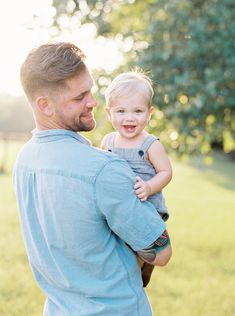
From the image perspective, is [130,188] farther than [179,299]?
No

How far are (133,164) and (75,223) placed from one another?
49cm

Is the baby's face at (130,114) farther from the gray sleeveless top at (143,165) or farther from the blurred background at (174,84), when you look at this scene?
the blurred background at (174,84)

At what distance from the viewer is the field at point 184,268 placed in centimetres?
677

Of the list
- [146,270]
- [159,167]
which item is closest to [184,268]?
[146,270]

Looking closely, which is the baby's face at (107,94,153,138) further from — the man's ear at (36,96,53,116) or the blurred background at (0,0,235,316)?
the blurred background at (0,0,235,316)

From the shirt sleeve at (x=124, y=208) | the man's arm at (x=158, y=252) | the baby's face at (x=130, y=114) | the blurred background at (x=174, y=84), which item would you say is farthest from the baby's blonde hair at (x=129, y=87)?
the blurred background at (x=174, y=84)

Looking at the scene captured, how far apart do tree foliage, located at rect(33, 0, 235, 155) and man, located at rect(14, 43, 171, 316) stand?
4548 mm

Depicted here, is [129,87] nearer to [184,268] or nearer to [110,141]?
[110,141]

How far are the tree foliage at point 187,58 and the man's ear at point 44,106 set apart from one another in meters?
4.55

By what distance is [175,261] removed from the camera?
947 cm

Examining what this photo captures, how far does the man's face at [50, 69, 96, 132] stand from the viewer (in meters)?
2.77

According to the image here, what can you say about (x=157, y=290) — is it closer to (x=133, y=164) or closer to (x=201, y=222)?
(x=133, y=164)

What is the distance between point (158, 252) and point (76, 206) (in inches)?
16.0

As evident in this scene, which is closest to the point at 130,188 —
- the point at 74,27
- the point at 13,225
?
the point at 74,27
